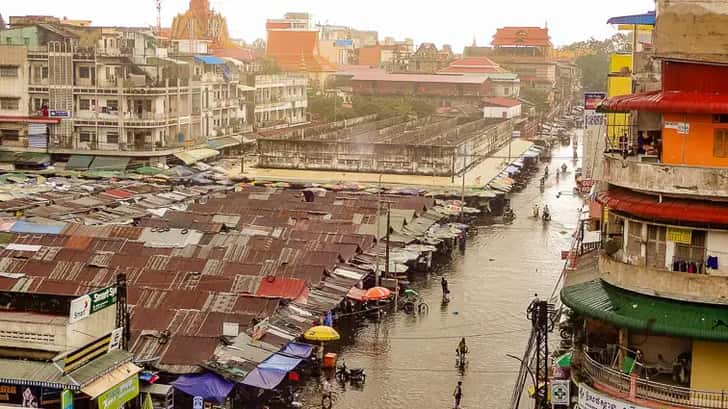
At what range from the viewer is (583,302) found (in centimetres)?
1512

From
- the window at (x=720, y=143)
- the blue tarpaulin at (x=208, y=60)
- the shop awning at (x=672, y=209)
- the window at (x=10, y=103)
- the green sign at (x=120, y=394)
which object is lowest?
the green sign at (x=120, y=394)

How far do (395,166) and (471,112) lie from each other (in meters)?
35.8

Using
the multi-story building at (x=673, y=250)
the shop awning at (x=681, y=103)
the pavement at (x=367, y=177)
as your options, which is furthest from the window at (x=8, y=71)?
the shop awning at (x=681, y=103)

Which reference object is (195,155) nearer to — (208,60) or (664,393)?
(208,60)

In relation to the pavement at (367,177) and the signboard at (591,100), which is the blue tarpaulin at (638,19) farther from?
the pavement at (367,177)

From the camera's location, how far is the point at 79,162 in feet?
202

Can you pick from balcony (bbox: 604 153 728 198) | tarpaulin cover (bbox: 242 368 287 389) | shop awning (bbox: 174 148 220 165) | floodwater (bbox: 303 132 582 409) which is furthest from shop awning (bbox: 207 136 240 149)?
balcony (bbox: 604 153 728 198)

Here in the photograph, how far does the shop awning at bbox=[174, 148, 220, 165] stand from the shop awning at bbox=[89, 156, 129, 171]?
10.5ft

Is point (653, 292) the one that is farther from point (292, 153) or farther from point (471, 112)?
point (471, 112)

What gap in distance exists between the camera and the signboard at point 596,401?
555 inches

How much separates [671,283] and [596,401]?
1865mm

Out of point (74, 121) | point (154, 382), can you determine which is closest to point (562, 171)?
point (74, 121)

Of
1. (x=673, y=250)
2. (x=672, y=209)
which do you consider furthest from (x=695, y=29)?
(x=673, y=250)

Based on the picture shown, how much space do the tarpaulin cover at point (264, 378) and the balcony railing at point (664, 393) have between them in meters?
11.1
